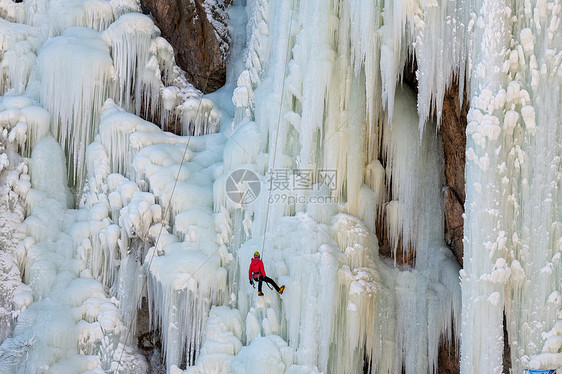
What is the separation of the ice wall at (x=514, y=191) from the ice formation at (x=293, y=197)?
0.06 ft

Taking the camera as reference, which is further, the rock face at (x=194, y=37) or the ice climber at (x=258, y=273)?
the rock face at (x=194, y=37)

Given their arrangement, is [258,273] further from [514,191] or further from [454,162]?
[514,191]

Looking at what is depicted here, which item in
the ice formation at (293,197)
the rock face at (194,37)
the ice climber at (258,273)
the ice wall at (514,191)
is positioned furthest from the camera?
the rock face at (194,37)

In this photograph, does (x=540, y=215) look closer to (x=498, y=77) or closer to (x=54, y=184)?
(x=498, y=77)

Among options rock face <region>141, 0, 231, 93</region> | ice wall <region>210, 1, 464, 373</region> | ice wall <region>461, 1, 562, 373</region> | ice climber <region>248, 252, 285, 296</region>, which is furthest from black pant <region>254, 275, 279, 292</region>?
rock face <region>141, 0, 231, 93</region>

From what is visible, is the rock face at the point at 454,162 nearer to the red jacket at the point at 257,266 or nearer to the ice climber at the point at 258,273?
the ice climber at the point at 258,273

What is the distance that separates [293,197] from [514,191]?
9.64 feet

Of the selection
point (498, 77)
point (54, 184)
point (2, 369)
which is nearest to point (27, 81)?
point (54, 184)

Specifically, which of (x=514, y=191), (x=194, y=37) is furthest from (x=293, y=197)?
(x=194, y=37)

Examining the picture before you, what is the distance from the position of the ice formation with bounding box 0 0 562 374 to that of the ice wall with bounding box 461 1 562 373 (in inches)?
0.8

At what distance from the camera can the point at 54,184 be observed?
11.2 m

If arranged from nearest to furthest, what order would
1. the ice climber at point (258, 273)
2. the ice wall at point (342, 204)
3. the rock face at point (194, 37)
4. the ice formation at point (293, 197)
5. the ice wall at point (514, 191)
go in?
1. the ice wall at point (514, 191)
2. the ice formation at point (293, 197)
3. the ice climber at point (258, 273)
4. the ice wall at point (342, 204)
5. the rock face at point (194, 37)

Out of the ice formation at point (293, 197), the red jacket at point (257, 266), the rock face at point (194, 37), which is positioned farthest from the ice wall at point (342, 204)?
the rock face at point (194, 37)

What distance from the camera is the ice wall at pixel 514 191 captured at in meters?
7.83
